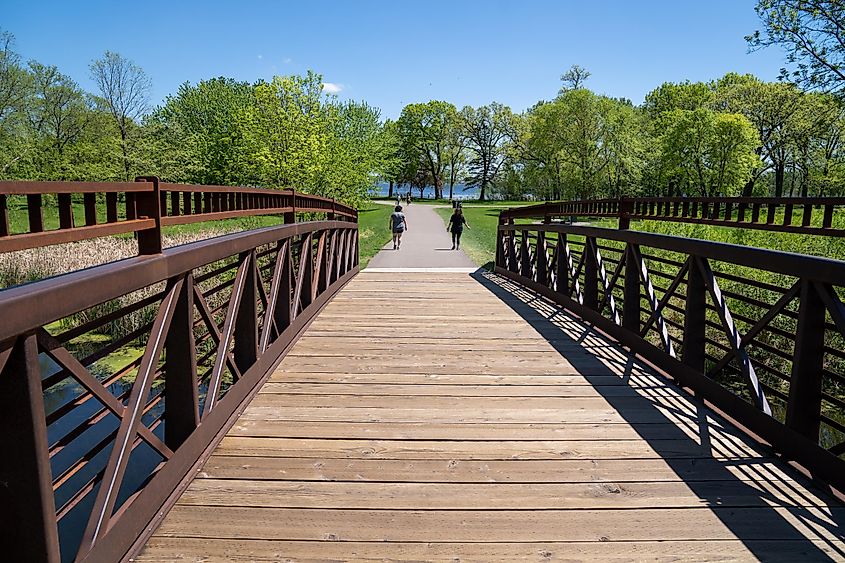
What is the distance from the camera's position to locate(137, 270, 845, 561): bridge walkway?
8.11ft

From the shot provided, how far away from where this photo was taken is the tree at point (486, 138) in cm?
6925

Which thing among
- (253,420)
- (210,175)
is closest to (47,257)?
(253,420)

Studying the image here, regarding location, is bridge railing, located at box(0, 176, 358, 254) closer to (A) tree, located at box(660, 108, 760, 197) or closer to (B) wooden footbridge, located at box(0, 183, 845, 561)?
(B) wooden footbridge, located at box(0, 183, 845, 561)

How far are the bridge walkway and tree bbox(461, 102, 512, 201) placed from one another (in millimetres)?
66991

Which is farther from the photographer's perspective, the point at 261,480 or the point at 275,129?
the point at 275,129

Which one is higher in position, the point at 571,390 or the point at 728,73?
the point at 728,73

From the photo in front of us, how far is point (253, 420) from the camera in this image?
3791mm

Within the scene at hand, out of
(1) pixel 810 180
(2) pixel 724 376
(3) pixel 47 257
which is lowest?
(2) pixel 724 376

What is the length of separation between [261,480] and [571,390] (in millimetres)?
2379

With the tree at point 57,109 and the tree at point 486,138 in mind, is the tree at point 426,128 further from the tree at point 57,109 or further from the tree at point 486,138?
the tree at point 57,109

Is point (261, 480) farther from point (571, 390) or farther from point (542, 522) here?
point (571, 390)


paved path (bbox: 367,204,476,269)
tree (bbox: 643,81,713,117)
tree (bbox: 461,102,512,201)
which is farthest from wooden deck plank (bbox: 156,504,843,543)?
tree (bbox: 461,102,512,201)

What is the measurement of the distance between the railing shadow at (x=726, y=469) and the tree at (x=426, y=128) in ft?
224

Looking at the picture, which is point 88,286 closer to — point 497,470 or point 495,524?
point 495,524
